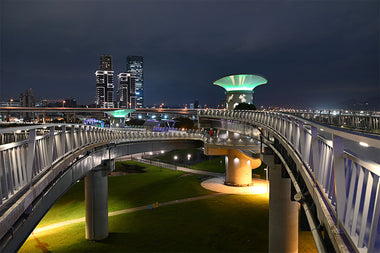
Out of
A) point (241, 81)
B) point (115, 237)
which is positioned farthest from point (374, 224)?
point (241, 81)

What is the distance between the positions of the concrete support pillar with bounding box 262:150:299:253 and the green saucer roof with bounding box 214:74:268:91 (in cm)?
4520

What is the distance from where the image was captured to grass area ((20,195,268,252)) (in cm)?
2112

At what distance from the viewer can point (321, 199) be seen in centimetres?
512

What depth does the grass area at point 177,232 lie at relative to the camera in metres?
21.1

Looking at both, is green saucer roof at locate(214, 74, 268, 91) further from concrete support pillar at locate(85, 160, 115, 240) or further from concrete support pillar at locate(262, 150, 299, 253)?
concrete support pillar at locate(262, 150, 299, 253)

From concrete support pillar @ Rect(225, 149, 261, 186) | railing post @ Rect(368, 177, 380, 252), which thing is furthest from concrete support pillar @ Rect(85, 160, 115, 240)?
railing post @ Rect(368, 177, 380, 252)

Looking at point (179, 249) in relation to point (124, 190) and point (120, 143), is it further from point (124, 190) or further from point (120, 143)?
point (124, 190)

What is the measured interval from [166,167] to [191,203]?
24.2 m

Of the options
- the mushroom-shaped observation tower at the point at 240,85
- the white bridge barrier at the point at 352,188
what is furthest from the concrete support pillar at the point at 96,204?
the mushroom-shaped observation tower at the point at 240,85

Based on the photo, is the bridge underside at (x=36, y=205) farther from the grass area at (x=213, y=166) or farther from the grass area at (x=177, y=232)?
the grass area at (x=213, y=166)

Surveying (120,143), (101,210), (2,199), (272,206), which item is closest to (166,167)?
(120,143)

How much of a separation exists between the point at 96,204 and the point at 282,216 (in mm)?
13717

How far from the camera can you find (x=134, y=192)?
3594cm

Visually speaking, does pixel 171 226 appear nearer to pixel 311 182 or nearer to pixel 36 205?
pixel 36 205
